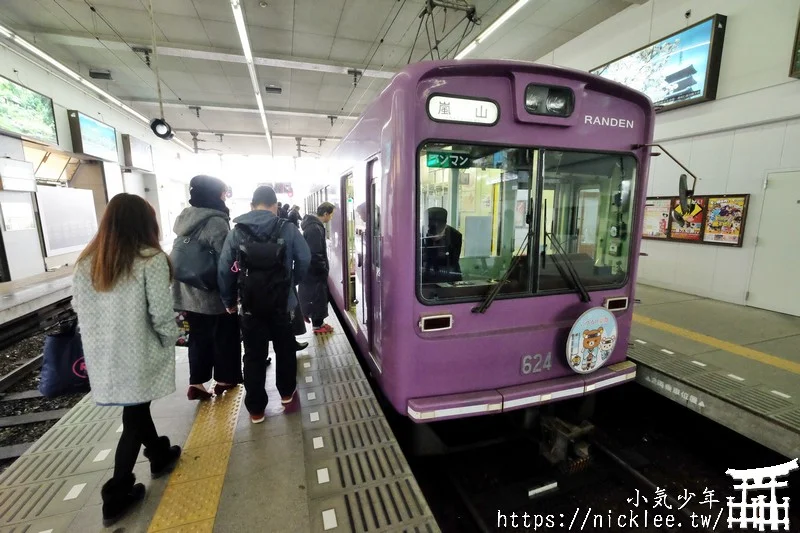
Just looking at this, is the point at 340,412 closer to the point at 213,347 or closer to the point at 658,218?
the point at 213,347

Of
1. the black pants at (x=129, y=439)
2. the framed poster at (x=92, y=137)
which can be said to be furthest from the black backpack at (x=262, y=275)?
the framed poster at (x=92, y=137)

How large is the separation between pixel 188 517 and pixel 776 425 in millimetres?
3781

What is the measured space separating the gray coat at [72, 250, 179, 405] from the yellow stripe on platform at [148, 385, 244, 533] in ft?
1.96

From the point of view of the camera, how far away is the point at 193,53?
7918mm

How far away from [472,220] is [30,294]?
8261 mm

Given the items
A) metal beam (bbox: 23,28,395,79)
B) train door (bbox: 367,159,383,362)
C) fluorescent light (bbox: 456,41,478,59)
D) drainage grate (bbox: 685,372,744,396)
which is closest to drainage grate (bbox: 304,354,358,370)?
train door (bbox: 367,159,383,362)

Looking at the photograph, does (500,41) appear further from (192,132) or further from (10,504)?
(192,132)

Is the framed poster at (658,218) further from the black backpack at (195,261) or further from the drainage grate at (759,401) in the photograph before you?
the black backpack at (195,261)

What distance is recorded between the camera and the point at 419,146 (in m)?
2.11

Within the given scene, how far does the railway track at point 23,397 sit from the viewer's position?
11.2 feet

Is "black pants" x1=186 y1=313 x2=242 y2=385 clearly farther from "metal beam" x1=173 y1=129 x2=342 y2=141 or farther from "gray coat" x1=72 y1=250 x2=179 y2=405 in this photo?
"metal beam" x1=173 y1=129 x2=342 y2=141

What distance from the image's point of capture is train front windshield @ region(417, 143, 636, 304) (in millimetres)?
2266

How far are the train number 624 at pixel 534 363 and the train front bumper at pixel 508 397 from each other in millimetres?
91

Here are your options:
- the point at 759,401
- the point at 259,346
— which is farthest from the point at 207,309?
the point at 759,401
